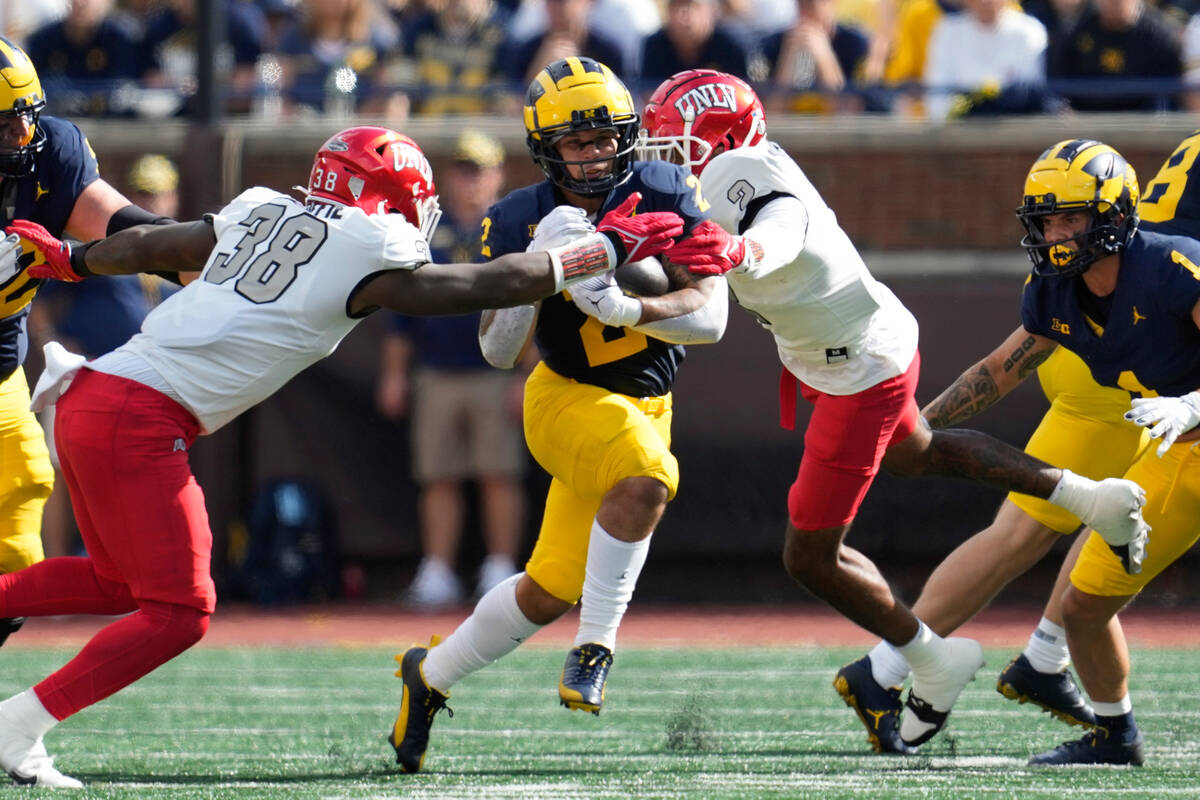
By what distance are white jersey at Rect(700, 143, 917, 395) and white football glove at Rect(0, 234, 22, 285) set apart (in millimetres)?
1806

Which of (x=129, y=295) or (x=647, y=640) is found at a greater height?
(x=129, y=295)

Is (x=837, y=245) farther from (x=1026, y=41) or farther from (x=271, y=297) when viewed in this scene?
(x=1026, y=41)

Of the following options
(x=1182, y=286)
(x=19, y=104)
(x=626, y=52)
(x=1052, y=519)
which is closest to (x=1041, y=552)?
(x=1052, y=519)

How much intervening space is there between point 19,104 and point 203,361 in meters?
1.01

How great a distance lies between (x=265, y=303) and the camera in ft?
13.4

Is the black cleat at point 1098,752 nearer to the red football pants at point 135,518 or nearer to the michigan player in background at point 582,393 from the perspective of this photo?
the michigan player in background at point 582,393

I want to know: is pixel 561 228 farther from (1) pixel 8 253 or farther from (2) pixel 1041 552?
(2) pixel 1041 552

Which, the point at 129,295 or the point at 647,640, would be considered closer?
the point at 647,640

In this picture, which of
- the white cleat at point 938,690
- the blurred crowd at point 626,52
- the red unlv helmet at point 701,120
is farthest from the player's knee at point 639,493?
the blurred crowd at point 626,52

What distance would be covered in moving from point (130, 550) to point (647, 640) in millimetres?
3843

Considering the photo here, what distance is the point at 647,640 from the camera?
25.0ft

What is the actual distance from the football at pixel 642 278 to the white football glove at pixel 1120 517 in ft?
3.99

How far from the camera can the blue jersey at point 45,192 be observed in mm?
4758

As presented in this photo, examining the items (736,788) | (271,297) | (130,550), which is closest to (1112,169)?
(736,788)
